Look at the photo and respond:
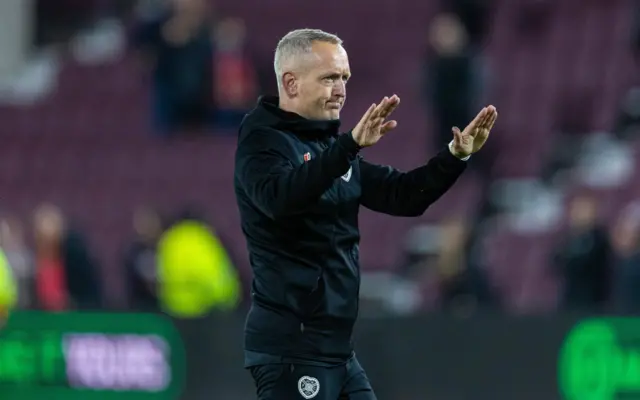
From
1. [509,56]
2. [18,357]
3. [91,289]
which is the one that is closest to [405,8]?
[509,56]

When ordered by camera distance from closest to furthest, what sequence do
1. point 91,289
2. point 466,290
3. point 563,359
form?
point 563,359, point 466,290, point 91,289

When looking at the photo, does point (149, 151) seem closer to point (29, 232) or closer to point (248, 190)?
point (29, 232)

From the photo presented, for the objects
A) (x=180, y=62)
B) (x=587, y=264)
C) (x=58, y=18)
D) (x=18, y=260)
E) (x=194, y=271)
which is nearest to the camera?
(x=587, y=264)

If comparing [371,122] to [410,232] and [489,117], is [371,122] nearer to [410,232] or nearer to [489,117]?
[489,117]

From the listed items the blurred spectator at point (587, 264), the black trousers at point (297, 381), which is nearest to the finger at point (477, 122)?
the black trousers at point (297, 381)

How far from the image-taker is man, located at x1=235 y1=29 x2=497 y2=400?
5012 millimetres

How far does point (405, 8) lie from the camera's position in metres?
16.3

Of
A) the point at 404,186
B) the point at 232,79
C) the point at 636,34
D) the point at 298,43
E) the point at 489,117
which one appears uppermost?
the point at 298,43

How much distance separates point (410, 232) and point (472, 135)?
8.34m

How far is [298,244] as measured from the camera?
504cm

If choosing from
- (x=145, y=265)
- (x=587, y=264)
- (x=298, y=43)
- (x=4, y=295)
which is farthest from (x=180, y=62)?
(x=298, y=43)

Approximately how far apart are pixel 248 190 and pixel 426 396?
536 centimetres

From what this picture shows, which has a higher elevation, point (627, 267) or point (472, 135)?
point (472, 135)

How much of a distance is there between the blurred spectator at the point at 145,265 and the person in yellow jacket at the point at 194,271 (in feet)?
0.63
